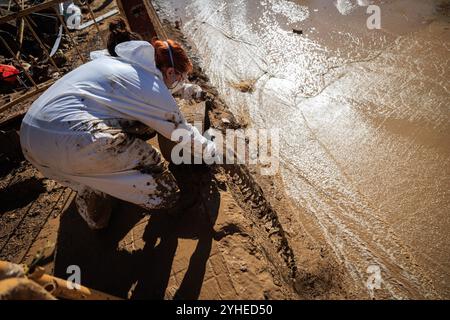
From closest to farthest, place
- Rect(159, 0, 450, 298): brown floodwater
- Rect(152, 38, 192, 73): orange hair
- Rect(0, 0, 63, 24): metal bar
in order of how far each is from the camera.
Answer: Rect(152, 38, 192, 73): orange hair
Rect(159, 0, 450, 298): brown floodwater
Rect(0, 0, 63, 24): metal bar

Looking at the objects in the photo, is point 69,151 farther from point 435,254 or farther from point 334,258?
point 435,254

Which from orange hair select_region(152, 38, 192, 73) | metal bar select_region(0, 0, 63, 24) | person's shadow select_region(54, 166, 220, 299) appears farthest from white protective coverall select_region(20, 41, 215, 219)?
metal bar select_region(0, 0, 63, 24)

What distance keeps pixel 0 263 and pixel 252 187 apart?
226cm

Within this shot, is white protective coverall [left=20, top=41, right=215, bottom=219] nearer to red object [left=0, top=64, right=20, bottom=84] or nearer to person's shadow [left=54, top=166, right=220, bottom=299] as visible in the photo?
person's shadow [left=54, top=166, right=220, bottom=299]

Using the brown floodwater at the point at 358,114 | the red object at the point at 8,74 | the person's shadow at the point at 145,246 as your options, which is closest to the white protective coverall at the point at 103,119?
the person's shadow at the point at 145,246

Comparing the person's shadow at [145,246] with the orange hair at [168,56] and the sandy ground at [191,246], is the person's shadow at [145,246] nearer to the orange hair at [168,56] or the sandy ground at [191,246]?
the sandy ground at [191,246]

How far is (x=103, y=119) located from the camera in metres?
2.15

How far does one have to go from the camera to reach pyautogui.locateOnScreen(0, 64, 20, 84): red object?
191 inches

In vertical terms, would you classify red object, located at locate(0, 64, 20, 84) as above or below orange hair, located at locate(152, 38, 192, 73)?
below

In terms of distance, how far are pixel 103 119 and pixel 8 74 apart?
12.8ft

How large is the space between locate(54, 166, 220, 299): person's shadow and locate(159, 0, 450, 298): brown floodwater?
0.99 m

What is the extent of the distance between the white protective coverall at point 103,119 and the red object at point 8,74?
3450 millimetres

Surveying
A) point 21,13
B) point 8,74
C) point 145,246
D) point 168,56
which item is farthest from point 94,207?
point 8,74
